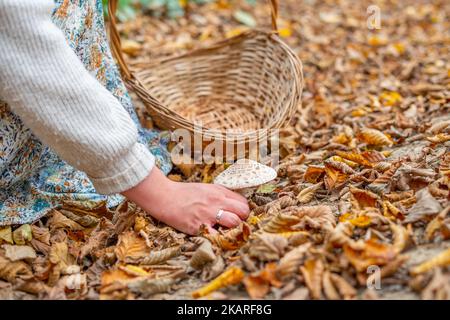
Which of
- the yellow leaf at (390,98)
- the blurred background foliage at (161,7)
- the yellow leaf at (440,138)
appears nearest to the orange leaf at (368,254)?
the yellow leaf at (440,138)

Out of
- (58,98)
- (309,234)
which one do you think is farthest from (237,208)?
(58,98)

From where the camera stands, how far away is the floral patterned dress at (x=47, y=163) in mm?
1515

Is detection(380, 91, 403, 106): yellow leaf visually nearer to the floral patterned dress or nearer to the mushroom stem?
the mushroom stem

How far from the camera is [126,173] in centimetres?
133

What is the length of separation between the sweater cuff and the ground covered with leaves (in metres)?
0.18

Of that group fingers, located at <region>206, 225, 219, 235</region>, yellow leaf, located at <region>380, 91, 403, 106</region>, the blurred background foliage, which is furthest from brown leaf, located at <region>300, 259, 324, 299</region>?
the blurred background foliage

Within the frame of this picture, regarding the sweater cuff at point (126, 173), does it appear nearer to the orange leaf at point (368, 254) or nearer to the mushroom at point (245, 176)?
the mushroom at point (245, 176)

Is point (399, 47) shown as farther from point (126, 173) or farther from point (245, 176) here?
point (126, 173)

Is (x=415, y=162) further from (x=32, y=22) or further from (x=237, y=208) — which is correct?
(x=32, y=22)

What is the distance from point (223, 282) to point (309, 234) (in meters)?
0.22

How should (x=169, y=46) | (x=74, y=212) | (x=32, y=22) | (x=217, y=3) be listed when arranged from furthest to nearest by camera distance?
(x=217, y=3)
(x=169, y=46)
(x=74, y=212)
(x=32, y=22)

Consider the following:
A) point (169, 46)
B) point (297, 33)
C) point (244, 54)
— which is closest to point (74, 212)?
point (244, 54)

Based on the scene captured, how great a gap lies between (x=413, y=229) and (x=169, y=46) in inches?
79.5

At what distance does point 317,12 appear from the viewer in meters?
3.87
